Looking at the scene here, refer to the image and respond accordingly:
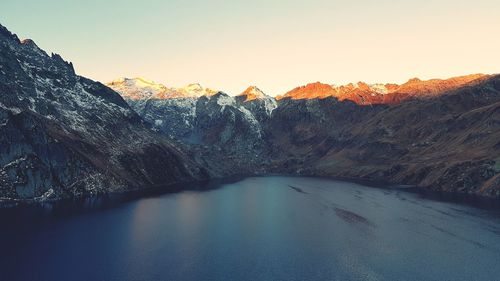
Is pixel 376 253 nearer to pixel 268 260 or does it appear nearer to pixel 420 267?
pixel 420 267

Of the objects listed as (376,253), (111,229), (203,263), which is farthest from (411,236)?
(111,229)

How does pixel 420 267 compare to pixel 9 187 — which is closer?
pixel 420 267

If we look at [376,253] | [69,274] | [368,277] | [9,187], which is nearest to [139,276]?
[69,274]

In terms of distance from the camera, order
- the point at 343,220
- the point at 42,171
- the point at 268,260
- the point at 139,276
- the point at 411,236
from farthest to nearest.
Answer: the point at 42,171 < the point at 343,220 < the point at 411,236 < the point at 268,260 < the point at 139,276

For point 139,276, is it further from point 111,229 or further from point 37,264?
point 111,229

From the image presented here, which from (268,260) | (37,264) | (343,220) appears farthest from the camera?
(343,220)

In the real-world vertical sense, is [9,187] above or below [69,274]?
above
